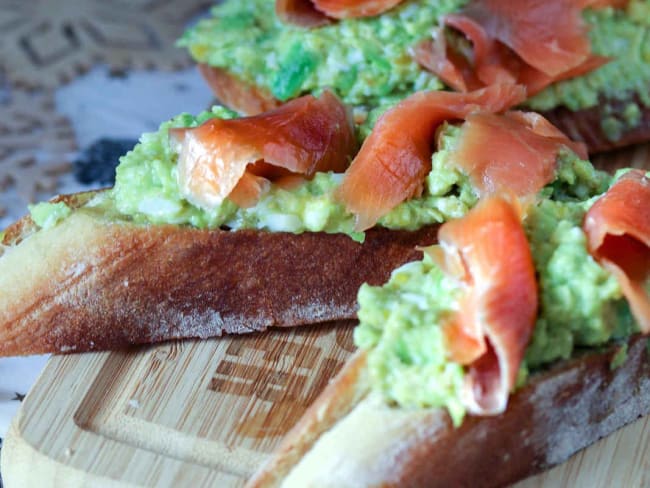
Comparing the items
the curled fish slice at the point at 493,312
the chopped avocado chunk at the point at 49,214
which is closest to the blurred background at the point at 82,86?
the chopped avocado chunk at the point at 49,214

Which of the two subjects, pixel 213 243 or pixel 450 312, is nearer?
pixel 450 312

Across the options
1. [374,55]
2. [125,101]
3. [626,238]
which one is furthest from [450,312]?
[125,101]

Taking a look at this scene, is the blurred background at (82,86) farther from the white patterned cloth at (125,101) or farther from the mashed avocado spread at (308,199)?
the mashed avocado spread at (308,199)

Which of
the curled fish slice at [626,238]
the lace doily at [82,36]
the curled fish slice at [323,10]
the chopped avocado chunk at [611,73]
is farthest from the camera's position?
the lace doily at [82,36]

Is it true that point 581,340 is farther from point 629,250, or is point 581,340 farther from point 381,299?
point 381,299

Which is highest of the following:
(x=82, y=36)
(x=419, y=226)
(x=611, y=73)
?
(x=419, y=226)

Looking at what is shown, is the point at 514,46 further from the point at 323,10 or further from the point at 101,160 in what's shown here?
the point at 101,160

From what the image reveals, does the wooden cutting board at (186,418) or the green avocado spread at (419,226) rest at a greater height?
the green avocado spread at (419,226)
